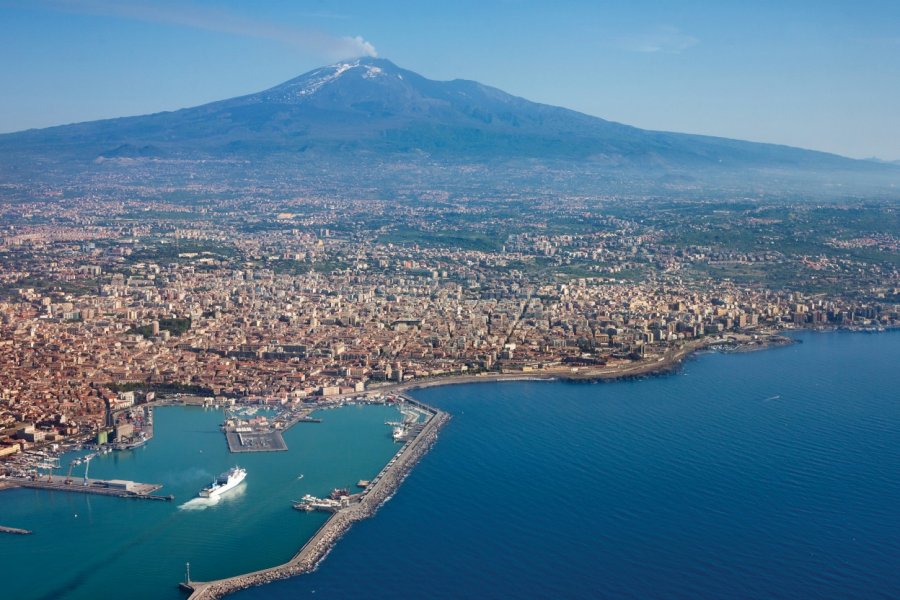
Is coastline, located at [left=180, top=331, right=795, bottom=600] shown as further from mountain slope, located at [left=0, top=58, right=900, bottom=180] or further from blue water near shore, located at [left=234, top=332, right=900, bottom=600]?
mountain slope, located at [left=0, top=58, right=900, bottom=180]

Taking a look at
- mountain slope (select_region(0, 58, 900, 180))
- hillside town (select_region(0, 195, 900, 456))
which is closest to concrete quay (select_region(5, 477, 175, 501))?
hillside town (select_region(0, 195, 900, 456))

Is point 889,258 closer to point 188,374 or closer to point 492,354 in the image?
point 492,354

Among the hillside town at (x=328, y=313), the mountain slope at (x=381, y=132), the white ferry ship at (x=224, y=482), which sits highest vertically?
the mountain slope at (x=381, y=132)

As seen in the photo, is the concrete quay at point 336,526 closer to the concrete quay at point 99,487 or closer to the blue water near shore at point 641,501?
the blue water near shore at point 641,501

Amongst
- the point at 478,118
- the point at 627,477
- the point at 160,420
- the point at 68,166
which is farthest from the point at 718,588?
the point at 478,118

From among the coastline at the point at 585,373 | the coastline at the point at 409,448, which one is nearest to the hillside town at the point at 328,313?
the coastline at the point at 585,373

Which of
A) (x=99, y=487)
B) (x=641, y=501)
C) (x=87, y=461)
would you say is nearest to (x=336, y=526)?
(x=99, y=487)
